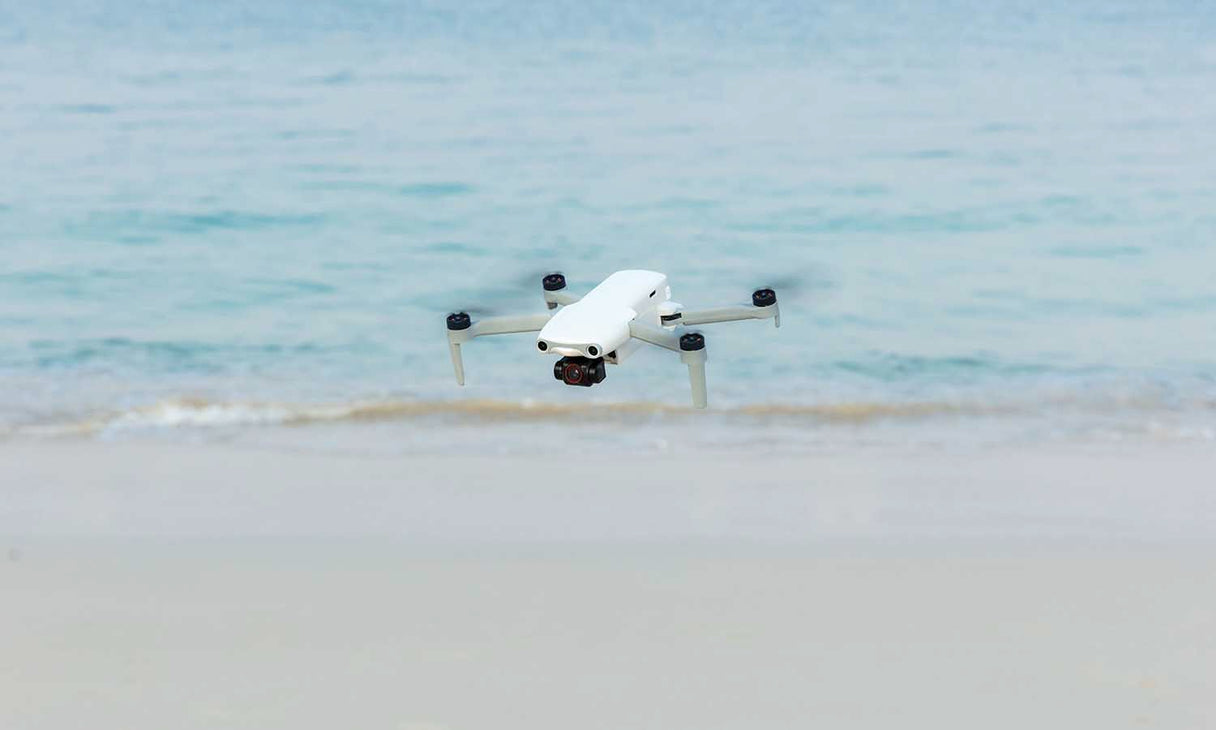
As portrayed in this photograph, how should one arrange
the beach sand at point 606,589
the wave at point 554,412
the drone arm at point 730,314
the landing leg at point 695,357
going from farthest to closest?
the wave at point 554,412 → the beach sand at point 606,589 → the drone arm at point 730,314 → the landing leg at point 695,357

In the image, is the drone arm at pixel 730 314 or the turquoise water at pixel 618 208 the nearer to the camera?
the drone arm at pixel 730 314

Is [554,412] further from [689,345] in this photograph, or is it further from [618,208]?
[618,208]

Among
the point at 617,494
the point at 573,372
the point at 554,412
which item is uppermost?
the point at 573,372

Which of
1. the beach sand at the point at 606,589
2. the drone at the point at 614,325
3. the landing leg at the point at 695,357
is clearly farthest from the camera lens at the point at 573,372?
the beach sand at the point at 606,589

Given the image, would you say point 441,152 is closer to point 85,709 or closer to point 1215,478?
point 1215,478

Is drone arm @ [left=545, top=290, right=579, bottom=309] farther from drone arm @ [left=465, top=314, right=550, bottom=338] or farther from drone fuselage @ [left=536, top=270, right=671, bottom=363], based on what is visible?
drone arm @ [left=465, top=314, right=550, bottom=338]

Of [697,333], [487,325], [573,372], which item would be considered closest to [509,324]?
[487,325]

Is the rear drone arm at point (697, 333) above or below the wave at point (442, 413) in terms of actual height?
above

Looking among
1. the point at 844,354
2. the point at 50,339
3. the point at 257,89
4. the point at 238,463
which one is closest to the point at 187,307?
the point at 50,339

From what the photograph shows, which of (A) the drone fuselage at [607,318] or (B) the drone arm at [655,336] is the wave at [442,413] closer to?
(A) the drone fuselage at [607,318]
